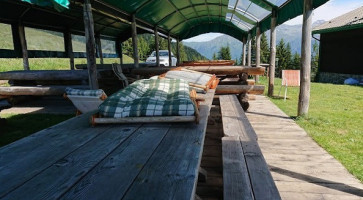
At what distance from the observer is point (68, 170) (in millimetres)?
1453

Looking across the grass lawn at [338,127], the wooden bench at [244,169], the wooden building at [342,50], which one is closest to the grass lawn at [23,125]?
the wooden bench at [244,169]

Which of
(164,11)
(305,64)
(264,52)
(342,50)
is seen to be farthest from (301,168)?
(264,52)

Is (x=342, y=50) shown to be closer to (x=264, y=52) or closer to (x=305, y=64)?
(x=305, y=64)

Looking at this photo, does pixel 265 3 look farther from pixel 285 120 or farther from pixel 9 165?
pixel 9 165

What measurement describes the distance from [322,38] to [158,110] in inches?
930

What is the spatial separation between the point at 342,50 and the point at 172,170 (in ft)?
71.8

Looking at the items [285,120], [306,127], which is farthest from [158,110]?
[285,120]

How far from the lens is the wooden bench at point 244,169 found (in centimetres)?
159

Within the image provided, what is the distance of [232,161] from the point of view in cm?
206

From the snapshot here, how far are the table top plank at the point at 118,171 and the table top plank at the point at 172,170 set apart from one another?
5 cm

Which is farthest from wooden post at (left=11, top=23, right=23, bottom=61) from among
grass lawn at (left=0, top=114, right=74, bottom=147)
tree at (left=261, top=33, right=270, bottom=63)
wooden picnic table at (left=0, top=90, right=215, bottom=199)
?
tree at (left=261, top=33, right=270, bottom=63)

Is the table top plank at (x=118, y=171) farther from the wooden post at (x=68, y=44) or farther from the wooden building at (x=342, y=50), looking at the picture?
the wooden building at (x=342, y=50)

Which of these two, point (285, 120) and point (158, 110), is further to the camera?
point (285, 120)

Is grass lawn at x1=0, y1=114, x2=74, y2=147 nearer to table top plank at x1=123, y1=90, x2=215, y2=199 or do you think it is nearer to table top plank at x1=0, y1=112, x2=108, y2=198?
table top plank at x1=0, y1=112, x2=108, y2=198
